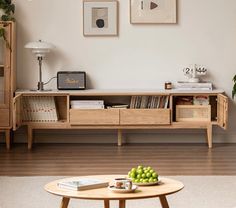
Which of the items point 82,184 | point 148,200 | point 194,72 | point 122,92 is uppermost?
point 194,72

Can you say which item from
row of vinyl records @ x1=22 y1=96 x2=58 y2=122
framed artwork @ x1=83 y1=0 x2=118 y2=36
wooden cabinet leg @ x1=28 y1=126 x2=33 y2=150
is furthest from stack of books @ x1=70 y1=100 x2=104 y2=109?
framed artwork @ x1=83 y1=0 x2=118 y2=36

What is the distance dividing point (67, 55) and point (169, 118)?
1366 mm

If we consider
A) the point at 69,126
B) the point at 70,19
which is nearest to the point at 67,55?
the point at 70,19

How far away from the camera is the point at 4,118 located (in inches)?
275

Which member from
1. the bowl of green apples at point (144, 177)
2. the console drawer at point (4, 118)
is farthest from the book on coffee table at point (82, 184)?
the console drawer at point (4, 118)

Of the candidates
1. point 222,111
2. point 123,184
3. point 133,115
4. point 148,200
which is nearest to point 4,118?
point 133,115

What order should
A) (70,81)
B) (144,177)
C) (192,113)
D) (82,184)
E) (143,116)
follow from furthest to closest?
(70,81) → (192,113) → (143,116) → (144,177) → (82,184)

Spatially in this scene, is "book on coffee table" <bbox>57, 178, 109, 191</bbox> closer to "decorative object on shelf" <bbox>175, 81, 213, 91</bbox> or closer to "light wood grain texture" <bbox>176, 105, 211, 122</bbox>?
"light wood grain texture" <bbox>176, 105, 211, 122</bbox>

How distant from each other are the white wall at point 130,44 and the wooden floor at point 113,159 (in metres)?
0.81

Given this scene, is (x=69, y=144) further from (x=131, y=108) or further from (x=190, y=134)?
(x=190, y=134)

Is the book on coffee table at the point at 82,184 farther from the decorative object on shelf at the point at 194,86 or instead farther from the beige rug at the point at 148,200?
the decorative object on shelf at the point at 194,86

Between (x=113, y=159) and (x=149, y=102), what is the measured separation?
0.98 metres

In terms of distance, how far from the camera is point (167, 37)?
7.31 metres

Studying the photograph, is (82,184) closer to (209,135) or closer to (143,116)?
(143,116)
